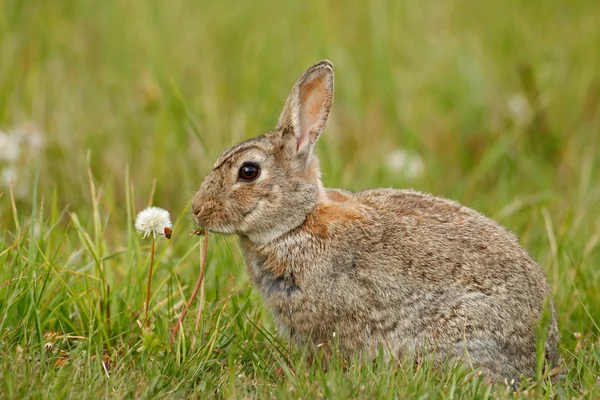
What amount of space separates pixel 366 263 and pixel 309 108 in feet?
2.99

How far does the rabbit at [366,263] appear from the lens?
4.62 m

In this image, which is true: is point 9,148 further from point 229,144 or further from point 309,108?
point 309,108

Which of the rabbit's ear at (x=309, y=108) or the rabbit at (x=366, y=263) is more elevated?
the rabbit's ear at (x=309, y=108)

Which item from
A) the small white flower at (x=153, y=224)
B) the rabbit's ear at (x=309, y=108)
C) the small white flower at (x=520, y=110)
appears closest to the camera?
the small white flower at (x=153, y=224)

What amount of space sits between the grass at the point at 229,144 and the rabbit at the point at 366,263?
0.66 feet

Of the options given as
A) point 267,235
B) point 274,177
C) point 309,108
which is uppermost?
point 309,108

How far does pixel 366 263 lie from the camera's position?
478 centimetres

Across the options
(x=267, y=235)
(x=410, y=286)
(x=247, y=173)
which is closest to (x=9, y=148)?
(x=247, y=173)

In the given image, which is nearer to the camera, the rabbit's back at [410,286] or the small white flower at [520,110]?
the rabbit's back at [410,286]

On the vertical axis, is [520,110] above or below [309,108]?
below

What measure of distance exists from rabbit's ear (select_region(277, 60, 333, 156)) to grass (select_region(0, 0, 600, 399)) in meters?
0.74

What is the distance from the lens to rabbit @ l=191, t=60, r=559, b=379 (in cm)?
462

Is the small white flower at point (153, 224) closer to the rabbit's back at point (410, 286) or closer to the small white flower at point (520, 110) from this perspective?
the rabbit's back at point (410, 286)

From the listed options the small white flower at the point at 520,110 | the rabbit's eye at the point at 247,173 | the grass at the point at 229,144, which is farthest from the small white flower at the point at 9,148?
the small white flower at the point at 520,110
